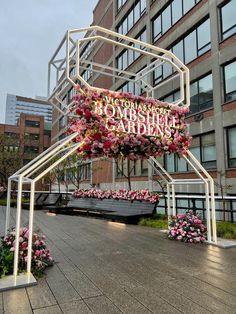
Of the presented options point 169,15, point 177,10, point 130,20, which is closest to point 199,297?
point 177,10

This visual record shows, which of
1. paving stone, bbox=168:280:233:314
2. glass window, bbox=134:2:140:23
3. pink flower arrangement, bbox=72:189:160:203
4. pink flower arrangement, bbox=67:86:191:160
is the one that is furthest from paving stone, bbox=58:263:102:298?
glass window, bbox=134:2:140:23

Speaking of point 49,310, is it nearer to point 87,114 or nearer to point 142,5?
point 87,114

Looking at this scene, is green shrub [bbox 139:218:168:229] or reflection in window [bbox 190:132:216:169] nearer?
green shrub [bbox 139:218:168:229]

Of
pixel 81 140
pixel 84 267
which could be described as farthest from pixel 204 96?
pixel 84 267

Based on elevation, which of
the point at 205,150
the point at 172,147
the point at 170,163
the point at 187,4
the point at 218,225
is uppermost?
the point at 187,4

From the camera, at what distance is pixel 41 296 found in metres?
3.82

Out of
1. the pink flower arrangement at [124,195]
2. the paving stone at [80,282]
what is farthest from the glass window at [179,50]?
the paving stone at [80,282]

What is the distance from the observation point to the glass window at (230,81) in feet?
49.1

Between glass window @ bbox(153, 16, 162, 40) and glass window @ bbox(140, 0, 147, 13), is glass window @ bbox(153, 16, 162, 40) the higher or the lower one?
the lower one

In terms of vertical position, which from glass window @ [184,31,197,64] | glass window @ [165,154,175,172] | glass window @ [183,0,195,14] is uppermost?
glass window @ [183,0,195,14]

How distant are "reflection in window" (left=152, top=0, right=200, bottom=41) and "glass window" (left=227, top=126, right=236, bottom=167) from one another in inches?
347

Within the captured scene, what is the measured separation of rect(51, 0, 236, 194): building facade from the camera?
15.1 metres

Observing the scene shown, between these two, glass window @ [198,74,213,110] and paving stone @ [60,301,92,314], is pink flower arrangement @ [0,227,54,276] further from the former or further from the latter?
glass window @ [198,74,213,110]

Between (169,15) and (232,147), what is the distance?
11.4 meters
